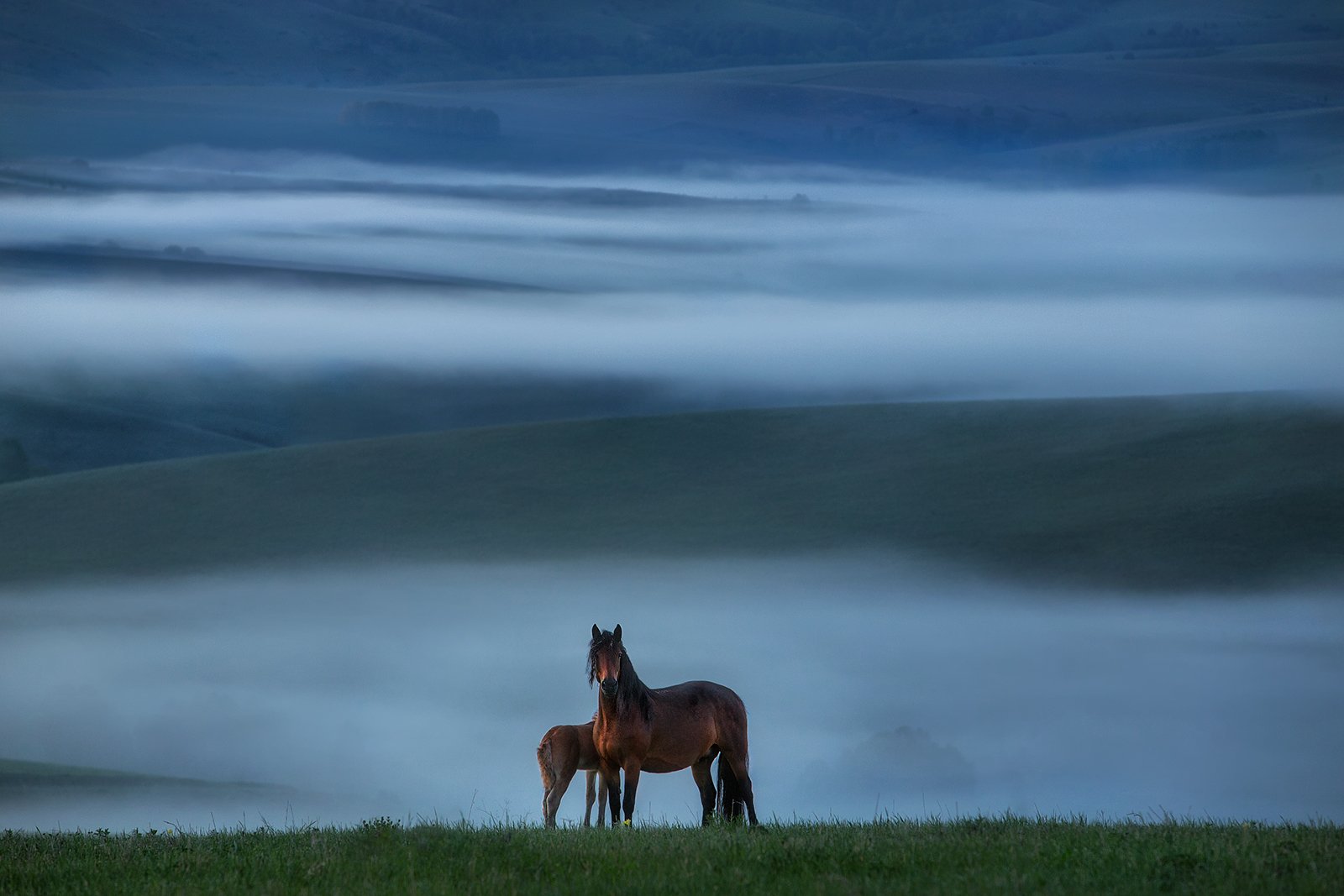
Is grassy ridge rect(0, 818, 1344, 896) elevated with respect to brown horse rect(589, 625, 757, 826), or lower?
lower

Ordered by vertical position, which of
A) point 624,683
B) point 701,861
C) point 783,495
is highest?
point 783,495

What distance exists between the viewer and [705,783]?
1564cm

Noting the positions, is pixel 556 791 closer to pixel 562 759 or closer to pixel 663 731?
pixel 562 759

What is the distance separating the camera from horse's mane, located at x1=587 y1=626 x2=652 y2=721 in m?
14.4

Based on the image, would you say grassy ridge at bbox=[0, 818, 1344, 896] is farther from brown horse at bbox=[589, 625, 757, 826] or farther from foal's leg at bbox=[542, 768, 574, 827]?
foal's leg at bbox=[542, 768, 574, 827]

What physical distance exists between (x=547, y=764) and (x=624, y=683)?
191 centimetres

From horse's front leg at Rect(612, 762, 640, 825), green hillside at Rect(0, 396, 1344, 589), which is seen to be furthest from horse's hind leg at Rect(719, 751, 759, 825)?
Answer: green hillside at Rect(0, 396, 1344, 589)

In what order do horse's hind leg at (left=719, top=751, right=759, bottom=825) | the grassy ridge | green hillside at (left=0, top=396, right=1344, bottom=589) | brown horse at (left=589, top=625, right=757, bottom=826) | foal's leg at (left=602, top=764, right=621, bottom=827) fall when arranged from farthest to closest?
green hillside at (left=0, top=396, right=1344, bottom=589) → horse's hind leg at (left=719, top=751, right=759, bottom=825) → foal's leg at (left=602, top=764, right=621, bottom=827) → brown horse at (left=589, top=625, right=757, bottom=826) → the grassy ridge

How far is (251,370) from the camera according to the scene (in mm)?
98000

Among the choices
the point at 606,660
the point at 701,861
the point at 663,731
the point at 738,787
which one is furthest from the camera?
the point at 738,787

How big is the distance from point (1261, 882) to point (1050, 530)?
119 feet

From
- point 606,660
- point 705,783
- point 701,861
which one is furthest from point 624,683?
point 701,861

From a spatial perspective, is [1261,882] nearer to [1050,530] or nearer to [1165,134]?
[1050,530]

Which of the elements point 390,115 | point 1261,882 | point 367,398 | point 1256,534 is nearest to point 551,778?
point 1261,882
